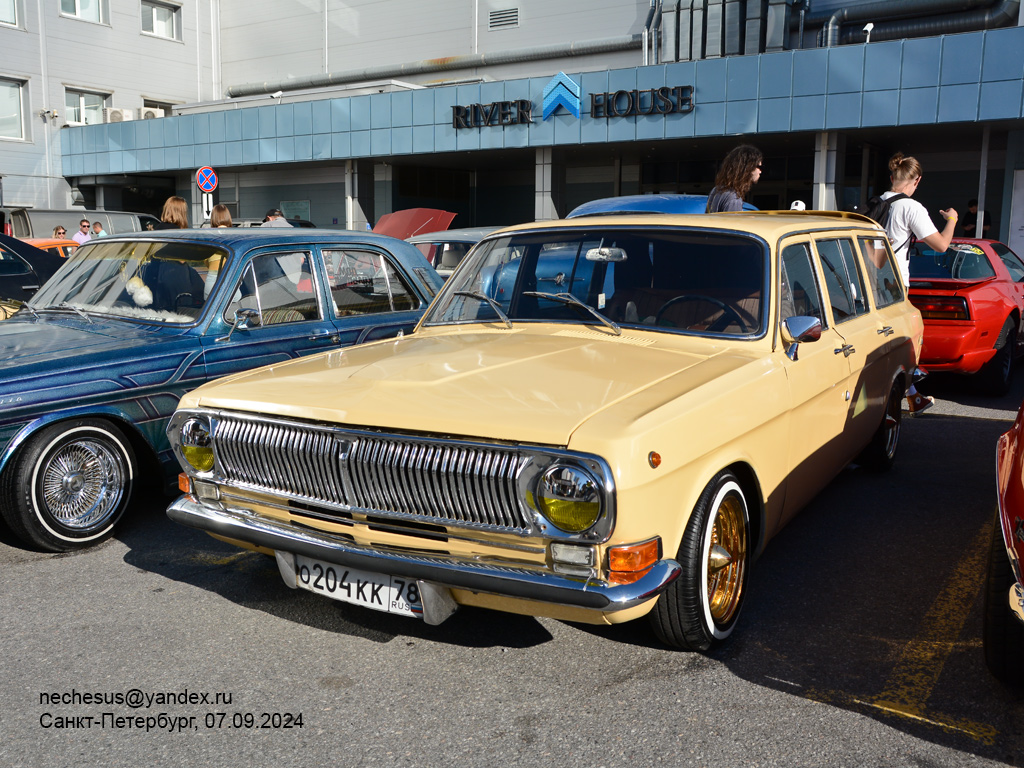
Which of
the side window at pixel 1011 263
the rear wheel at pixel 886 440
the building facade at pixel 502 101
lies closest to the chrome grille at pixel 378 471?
the rear wheel at pixel 886 440

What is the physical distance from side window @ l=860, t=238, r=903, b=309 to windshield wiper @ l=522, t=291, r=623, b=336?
6.88 feet

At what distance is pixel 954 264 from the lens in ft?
28.8

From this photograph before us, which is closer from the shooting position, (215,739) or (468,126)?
(215,739)

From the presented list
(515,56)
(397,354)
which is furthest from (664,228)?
(515,56)

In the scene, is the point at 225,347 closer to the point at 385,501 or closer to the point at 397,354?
the point at 397,354

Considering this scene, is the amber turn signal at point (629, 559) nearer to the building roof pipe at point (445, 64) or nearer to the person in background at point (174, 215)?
the person in background at point (174, 215)

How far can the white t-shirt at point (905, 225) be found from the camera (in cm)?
747

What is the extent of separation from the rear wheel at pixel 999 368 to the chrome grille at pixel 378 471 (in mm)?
7440

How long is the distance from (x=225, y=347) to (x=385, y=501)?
250cm

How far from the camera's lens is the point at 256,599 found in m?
4.03

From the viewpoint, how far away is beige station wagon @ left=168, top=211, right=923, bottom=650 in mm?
2914

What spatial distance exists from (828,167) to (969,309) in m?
15.8

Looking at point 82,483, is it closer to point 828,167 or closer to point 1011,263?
point 1011,263

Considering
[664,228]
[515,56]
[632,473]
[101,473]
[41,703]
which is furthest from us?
[515,56]
